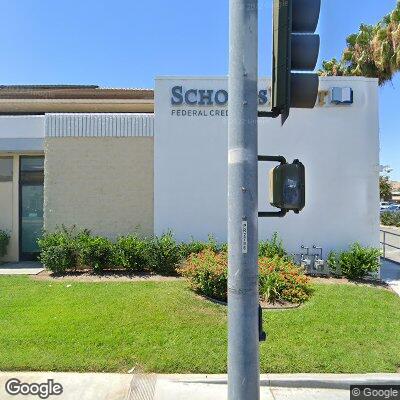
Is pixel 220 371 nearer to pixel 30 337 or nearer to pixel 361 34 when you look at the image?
pixel 30 337

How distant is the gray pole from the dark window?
11.1m

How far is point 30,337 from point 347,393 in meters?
4.45

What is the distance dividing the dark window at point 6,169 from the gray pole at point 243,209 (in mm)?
11118

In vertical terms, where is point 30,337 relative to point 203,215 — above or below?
below

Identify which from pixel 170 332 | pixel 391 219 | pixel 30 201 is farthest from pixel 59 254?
pixel 391 219

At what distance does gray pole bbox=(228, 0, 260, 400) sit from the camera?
8.13ft

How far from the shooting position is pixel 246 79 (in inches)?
99.5

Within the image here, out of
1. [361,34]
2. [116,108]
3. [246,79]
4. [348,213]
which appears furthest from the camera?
[361,34]

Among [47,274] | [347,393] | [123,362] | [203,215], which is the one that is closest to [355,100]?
[203,215]

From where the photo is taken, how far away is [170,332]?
5.50m

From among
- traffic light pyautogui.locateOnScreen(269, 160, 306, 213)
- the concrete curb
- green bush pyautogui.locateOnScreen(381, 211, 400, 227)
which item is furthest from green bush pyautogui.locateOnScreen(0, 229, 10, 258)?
green bush pyautogui.locateOnScreen(381, 211, 400, 227)

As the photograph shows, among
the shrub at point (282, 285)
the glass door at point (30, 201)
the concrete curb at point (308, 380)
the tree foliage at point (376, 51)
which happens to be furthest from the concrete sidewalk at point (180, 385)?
the tree foliage at point (376, 51)

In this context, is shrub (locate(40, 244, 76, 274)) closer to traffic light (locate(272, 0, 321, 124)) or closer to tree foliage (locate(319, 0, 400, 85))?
traffic light (locate(272, 0, 321, 124))

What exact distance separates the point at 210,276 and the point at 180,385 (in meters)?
2.98
